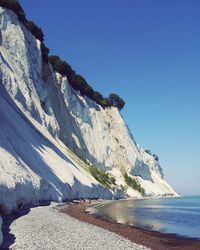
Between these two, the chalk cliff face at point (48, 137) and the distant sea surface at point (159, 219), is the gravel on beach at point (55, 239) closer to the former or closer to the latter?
the chalk cliff face at point (48, 137)

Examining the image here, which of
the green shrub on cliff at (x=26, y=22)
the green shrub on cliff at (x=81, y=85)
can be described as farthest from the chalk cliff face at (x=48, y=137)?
the green shrub on cliff at (x=81, y=85)

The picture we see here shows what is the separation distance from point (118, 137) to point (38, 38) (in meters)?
35.2

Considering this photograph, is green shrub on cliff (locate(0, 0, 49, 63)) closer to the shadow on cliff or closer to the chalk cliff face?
the chalk cliff face

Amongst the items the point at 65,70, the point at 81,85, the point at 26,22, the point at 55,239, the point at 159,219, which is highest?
the point at 26,22

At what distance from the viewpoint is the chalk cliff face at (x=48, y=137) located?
3119 cm

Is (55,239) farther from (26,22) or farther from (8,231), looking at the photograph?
(26,22)

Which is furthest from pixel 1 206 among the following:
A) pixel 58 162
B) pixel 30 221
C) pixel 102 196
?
pixel 102 196

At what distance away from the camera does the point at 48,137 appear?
57344mm

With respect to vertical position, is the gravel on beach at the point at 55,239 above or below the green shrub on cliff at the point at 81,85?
below

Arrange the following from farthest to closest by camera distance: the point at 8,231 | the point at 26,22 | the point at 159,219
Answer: the point at 26,22
the point at 159,219
the point at 8,231

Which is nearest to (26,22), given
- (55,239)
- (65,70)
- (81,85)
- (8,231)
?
(65,70)

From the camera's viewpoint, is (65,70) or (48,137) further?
(65,70)

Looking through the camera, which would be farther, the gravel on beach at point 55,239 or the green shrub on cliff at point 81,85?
the green shrub on cliff at point 81,85

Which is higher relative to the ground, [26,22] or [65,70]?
[26,22]
